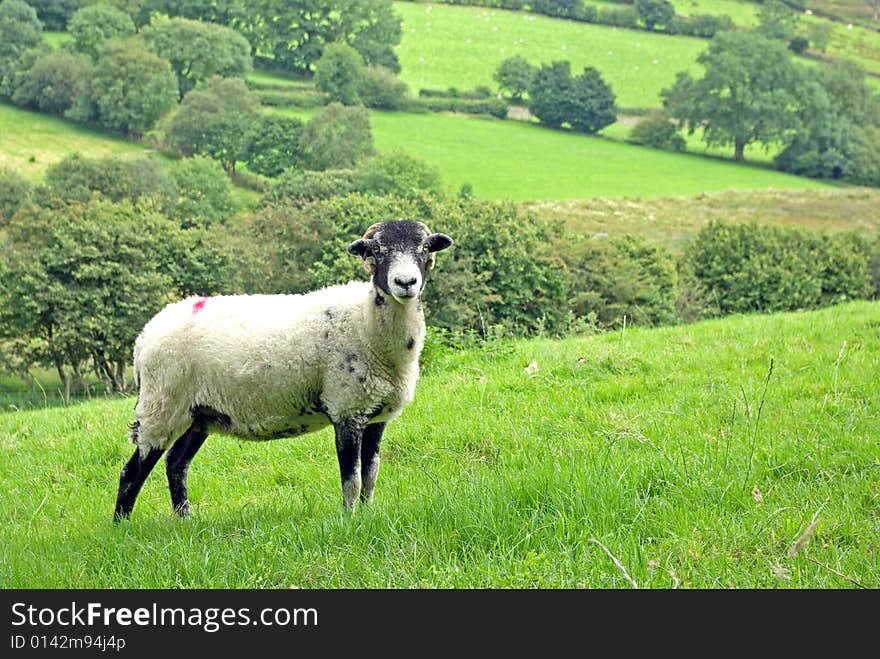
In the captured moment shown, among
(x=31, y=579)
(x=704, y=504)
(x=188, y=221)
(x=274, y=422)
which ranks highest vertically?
(x=704, y=504)

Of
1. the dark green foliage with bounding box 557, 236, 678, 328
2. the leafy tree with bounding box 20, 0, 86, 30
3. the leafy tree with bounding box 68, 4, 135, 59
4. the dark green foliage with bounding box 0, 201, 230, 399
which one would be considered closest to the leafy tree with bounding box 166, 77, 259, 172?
the leafy tree with bounding box 68, 4, 135, 59

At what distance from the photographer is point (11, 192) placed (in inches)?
3236

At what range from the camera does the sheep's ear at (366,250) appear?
21.9ft

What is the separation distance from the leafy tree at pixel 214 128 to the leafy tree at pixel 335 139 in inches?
303

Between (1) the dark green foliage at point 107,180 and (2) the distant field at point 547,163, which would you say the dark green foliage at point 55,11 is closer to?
(2) the distant field at point 547,163

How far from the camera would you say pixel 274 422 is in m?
7.24

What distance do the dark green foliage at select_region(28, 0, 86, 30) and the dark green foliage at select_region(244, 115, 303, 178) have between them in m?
56.8

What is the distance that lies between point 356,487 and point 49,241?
186 feet

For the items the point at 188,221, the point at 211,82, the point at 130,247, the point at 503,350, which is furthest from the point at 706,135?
the point at 503,350

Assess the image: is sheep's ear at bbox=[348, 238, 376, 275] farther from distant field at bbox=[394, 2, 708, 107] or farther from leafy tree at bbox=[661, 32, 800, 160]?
distant field at bbox=[394, 2, 708, 107]

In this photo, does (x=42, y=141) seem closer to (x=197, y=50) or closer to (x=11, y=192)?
(x=11, y=192)

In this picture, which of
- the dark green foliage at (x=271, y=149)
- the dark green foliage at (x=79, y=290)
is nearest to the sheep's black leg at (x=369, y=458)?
the dark green foliage at (x=79, y=290)

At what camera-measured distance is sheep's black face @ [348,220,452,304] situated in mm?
6504

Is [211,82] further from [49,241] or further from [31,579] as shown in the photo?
[31,579]
